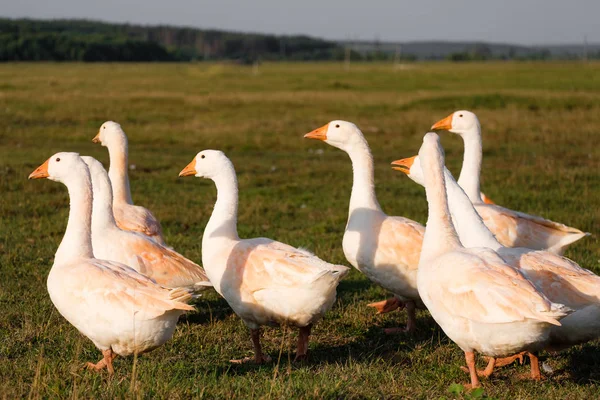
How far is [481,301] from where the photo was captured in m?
5.54

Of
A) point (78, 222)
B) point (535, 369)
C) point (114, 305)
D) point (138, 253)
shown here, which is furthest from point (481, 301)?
point (138, 253)

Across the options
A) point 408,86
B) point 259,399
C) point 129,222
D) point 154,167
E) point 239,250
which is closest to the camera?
point 259,399

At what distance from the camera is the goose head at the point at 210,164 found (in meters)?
7.41

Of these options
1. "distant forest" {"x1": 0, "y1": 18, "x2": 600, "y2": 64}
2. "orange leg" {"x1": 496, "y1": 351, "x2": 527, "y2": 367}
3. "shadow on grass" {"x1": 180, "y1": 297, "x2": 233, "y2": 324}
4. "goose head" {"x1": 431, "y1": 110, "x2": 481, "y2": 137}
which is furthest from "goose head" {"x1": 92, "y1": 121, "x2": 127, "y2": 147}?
"distant forest" {"x1": 0, "y1": 18, "x2": 600, "y2": 64}

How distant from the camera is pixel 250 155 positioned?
20750mm

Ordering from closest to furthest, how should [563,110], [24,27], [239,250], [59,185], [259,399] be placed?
[259,399] < [239,250] < [59,185] < [563,110] < [24,27]

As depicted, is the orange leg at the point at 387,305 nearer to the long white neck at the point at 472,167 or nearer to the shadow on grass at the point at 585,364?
the long white neck at the point at 472,167

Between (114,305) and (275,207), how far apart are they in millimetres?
7939

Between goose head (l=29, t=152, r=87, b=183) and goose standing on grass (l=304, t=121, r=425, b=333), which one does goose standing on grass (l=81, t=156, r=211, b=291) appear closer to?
goose head (l=29, t=152, r=87, b=183)

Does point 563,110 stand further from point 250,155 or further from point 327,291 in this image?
point 327,291

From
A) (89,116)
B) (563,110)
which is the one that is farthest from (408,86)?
(89,116)

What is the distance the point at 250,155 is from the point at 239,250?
13935 mm

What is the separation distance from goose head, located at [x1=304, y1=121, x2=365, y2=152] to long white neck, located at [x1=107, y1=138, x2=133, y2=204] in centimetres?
263

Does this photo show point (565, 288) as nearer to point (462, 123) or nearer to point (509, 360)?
point (509, 360)
